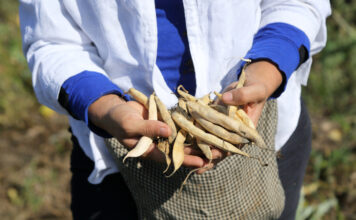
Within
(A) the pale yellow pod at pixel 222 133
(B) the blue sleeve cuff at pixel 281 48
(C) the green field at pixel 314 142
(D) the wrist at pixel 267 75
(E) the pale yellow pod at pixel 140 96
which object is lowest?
(C) the green field at pixel 314 142

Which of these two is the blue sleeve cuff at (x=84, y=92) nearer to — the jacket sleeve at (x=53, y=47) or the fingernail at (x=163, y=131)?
the jacket sleeve at (x=53, y=47)

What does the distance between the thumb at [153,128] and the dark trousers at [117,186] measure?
0.50 meters

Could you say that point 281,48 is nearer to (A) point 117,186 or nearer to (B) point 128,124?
(B) point 128,124

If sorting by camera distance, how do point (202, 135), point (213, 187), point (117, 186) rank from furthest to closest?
1. point (117, 186)
2. point (213, 187)
3. point (202, 135)

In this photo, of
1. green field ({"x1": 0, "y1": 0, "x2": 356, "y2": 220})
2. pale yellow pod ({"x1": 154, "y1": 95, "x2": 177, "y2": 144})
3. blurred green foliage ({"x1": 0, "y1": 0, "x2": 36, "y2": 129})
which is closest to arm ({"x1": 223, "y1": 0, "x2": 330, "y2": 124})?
pale yellow pod ({"x1": 154, "y1": 95, "x2": 177, "y2": 144})

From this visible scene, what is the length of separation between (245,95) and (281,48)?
310mm

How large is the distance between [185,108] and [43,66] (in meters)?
0.55

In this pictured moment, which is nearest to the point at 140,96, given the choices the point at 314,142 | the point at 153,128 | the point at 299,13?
the point at 153,128

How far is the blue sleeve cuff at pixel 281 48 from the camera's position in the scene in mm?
1327

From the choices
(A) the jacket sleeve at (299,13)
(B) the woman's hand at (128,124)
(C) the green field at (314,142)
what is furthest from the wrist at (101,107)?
(C) the green field at (314,142)

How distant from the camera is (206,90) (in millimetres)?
1408

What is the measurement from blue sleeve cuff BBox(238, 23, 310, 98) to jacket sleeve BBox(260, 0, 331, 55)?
29 millimetres

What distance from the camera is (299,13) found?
144cm

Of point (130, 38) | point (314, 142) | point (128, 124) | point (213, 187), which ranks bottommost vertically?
point (314, 142)
